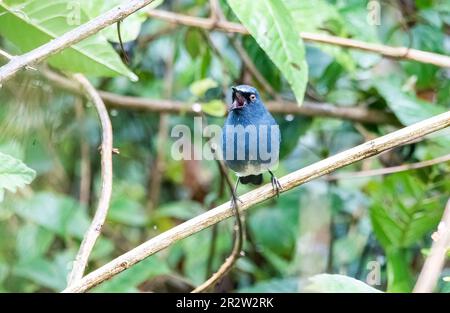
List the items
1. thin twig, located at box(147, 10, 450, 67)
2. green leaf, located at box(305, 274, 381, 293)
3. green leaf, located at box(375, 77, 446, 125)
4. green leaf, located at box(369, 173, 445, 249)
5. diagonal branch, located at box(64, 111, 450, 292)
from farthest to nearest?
green leaf, located at box(375, 77, 446, 125)
green leaf, located at box(369, 173, 445, 249)
thin twig, located at box(147, 10, 450, 67)
green leaf, located at box(305, 274, 381, 293)
diagonal branch, located at box(64, 111, 450, 292)

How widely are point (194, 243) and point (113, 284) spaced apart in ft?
2.92

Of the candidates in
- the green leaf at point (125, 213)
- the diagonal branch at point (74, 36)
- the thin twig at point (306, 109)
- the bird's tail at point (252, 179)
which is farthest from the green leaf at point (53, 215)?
the diagonal branch at point (74, 36)

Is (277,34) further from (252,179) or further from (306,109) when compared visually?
(306,109)

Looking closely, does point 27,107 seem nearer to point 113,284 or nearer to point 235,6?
point 113,284

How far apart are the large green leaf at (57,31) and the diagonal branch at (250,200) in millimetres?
522

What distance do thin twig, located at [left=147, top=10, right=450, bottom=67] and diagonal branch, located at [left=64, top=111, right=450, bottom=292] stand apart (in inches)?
25.4

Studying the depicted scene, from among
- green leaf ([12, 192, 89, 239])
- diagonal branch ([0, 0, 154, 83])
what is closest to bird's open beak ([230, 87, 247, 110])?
diagonal branch ([0, 0, 154, 83])

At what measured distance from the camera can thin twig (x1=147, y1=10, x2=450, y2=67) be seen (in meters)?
2.10

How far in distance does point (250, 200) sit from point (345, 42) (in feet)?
2.53

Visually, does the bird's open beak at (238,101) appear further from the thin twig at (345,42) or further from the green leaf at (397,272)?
the green leaf at (397,272)

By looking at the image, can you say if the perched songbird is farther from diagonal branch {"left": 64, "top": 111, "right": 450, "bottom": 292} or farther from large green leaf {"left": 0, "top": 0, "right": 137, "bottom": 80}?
large green leaf {"left": 0, "top": 0, "right": 137, "bottom": 80}

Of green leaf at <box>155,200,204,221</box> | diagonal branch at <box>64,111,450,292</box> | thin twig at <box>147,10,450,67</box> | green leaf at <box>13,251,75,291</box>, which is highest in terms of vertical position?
diagonal branch at <box>64,111,450,292</box>

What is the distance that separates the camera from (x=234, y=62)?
303 centimetres

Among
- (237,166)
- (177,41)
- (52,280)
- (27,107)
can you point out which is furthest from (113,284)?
(177,41)
